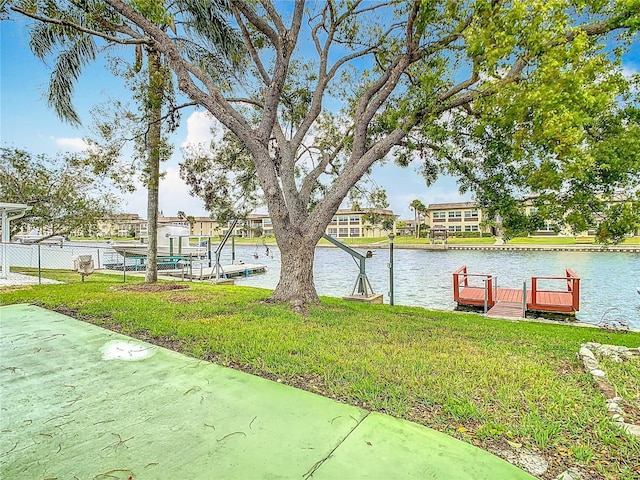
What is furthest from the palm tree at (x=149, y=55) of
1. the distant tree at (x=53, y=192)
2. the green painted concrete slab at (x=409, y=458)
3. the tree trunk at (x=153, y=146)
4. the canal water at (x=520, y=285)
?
the green painted concrete slab at (x=409, y=458)

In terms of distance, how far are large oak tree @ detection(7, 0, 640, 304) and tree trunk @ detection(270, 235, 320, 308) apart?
0.02 metres

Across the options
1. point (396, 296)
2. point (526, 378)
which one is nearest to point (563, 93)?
point (526, 378)

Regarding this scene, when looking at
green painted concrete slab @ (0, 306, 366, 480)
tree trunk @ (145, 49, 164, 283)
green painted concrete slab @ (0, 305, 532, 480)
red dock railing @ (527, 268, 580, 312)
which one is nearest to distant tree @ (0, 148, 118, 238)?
tree trunk @ (145, 49, 164, 283)

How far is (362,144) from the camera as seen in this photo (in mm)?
7145

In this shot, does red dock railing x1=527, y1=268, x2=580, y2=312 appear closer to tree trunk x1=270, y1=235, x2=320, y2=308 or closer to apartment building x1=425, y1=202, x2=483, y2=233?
tree trunk x1=270, y1=235, x2=320, y2=308

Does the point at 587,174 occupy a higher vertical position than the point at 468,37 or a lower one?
lower

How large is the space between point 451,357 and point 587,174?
293cm

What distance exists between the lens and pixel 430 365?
348 cm

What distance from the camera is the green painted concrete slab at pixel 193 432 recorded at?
1939mm

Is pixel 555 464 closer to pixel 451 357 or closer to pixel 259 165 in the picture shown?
pixel 451 357

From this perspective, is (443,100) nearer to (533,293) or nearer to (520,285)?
(533,293)

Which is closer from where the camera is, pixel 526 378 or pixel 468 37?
pixel 526 378

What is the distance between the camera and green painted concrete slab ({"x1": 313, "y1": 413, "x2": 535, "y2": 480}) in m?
1.91

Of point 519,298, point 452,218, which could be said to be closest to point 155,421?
point 519,298
